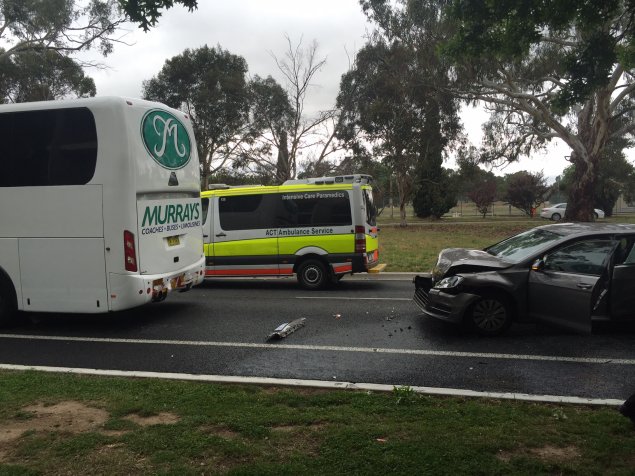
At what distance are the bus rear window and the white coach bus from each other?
1cm

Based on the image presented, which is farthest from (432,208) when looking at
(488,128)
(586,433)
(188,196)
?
(586,433)

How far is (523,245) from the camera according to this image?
23.3ft

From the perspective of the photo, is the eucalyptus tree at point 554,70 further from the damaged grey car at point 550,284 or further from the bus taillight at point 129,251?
the bus taillight at point 129,251

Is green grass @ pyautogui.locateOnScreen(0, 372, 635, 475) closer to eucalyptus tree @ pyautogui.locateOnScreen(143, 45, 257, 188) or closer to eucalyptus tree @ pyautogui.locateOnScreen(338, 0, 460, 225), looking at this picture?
eucalyptus tree @ pyautogui.locateOnScreen(338, 0, 460, 225)

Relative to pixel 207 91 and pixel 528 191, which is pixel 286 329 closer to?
pixel 207 91

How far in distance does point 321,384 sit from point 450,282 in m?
2.68

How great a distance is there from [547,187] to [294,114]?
92.3 feet

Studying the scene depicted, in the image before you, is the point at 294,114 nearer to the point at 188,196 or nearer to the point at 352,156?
the point at 352,156

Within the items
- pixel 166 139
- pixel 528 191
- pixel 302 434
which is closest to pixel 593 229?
pixel 302 434

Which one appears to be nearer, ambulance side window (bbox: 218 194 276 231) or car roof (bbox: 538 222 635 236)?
car roof (bbox: 538 222 635 236)

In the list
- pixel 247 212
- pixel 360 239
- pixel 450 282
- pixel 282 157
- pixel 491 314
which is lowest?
pixel 491 314

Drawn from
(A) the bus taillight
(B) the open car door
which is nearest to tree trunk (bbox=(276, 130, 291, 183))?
(A) the bus taillight

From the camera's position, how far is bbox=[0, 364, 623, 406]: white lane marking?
4.46 metres

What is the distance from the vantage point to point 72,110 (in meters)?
6.96
